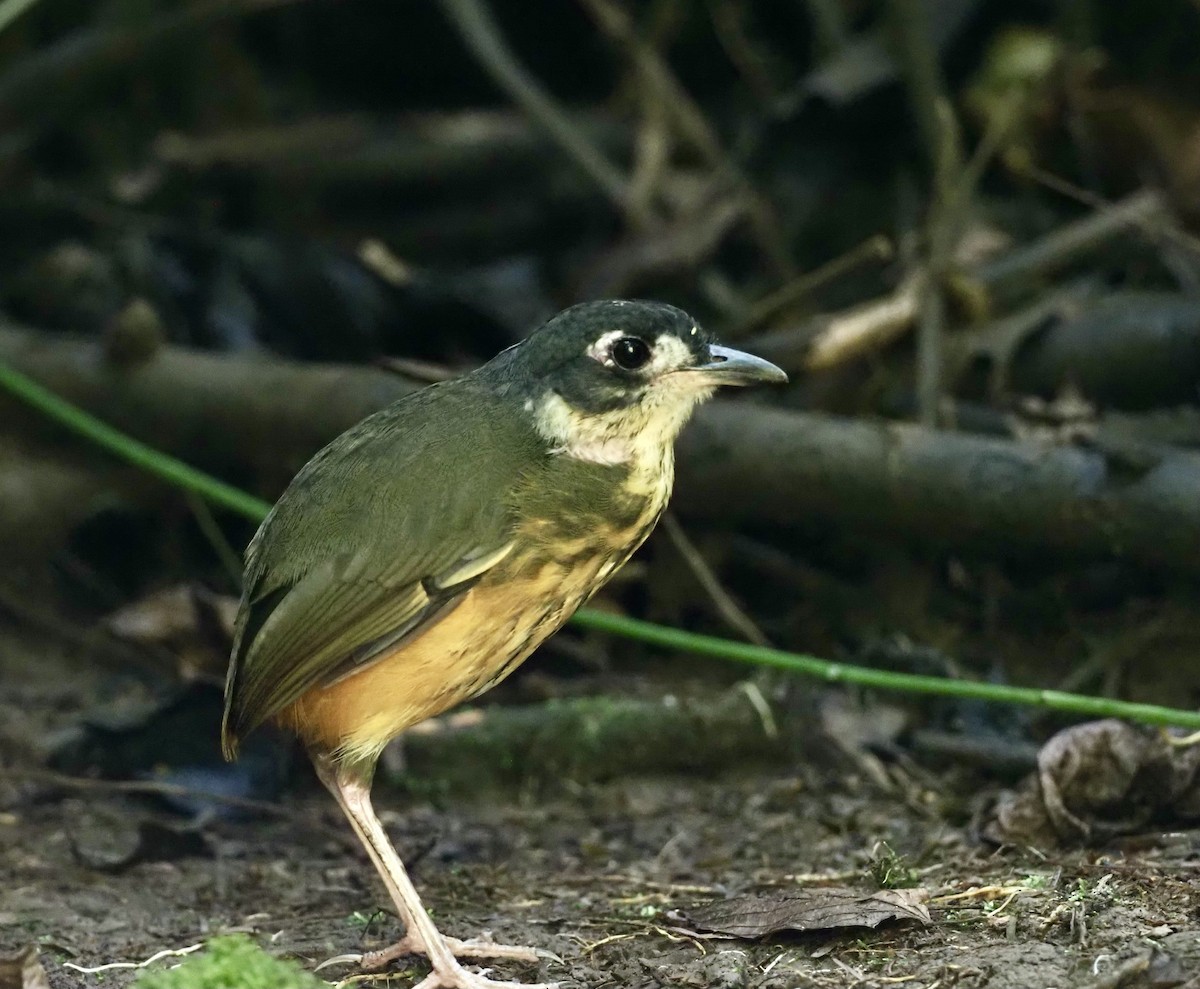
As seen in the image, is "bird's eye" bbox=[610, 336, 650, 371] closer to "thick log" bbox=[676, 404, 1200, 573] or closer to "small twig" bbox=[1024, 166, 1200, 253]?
"thick log" bbox=[676, 404, 1200, 573]

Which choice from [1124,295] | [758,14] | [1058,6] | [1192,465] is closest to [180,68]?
[758,14]

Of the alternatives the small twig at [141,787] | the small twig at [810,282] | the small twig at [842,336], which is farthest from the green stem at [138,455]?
the small twig at [810,282]

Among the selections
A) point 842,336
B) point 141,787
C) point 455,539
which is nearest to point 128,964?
point 141,787

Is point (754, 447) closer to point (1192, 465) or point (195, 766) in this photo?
point (1192, 465)

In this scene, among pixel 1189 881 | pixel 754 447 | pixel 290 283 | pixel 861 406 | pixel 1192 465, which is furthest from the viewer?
pixel 290 283

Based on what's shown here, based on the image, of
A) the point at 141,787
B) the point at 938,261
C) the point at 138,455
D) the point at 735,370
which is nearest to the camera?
the point at 735,370

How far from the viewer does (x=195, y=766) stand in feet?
16.6

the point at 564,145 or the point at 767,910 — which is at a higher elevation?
the point at 564,145

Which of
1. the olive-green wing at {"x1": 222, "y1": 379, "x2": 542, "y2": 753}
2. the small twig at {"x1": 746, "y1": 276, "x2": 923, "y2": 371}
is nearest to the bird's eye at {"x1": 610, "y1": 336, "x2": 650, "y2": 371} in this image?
the olive-green wing at {"x1": 222, "y1": 379, "x2": 542, "y2": 753}

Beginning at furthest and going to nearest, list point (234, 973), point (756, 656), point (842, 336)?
point (842, 336) < point (756, 656) < point (234, 973)

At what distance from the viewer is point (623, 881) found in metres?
4.23

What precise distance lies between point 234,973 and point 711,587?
2.72 meters

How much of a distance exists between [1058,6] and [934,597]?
3.25 metres

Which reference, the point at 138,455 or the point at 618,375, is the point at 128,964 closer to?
the point at 618,375
